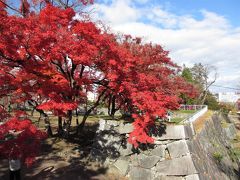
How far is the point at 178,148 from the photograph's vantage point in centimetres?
1480

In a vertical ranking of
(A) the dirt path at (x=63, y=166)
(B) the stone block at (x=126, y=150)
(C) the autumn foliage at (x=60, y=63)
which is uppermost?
(C) the autumn foliage at (x=60, y=63)

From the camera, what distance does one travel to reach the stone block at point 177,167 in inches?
559

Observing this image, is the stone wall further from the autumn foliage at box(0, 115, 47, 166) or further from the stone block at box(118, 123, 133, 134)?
the autumn foliage at box(0, 115, 47, 166)

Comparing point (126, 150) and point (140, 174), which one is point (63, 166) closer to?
point (126, 150)

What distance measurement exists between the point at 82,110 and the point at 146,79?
25.9m

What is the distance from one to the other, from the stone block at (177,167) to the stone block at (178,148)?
24 cm

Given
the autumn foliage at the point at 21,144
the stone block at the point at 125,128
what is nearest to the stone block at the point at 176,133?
the stone block at the point at 125,128

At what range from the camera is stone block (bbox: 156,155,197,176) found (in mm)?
14209

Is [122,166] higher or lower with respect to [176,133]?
lower

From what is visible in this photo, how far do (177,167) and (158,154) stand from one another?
1.25m

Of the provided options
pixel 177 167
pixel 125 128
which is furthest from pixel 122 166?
Result: pixel 177 167

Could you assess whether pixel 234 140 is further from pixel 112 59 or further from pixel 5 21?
pixel 5 21

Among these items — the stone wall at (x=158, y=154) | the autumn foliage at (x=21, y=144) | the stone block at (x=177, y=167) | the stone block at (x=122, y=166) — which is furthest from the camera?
the stone block at (x=122, y=166)

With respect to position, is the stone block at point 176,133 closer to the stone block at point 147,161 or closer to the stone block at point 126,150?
the stone block at point 147,161
